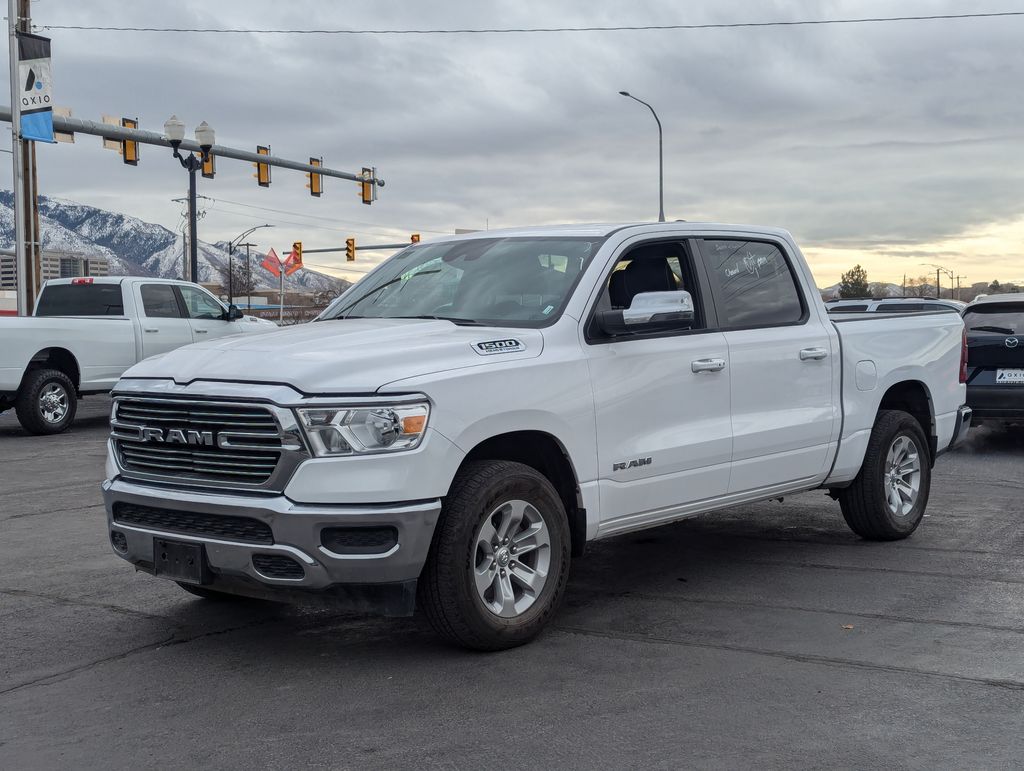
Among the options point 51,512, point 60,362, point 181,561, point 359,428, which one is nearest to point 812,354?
point 359,428

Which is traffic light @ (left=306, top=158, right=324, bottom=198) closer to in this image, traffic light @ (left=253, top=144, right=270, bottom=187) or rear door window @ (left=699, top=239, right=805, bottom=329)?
traffic light @ (left=253, top=144, right=270, bottom=187)

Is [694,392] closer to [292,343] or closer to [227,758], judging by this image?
[292,343]

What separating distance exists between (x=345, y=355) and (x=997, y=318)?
10109mm

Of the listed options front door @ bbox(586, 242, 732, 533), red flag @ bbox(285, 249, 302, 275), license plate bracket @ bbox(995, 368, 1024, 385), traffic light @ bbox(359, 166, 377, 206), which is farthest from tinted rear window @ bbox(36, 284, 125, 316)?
red flag @ bbox(285, 249, 302, 275)

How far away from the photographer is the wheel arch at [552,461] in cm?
550

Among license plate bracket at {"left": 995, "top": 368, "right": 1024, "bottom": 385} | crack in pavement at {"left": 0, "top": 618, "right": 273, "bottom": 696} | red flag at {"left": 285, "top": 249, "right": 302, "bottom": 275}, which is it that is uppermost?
red flag at {"left": 285, "top": 249, "right": 302, "bottom": 275}

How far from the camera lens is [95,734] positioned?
4.38m

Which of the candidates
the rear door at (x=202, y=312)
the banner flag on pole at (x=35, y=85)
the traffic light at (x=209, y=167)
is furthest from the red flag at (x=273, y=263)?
the rear door at (x=202, y=312)

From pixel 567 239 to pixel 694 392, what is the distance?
3.36 ft

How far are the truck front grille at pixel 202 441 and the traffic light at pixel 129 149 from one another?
80.0 ft

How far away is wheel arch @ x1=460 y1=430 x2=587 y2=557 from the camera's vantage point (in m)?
5.50

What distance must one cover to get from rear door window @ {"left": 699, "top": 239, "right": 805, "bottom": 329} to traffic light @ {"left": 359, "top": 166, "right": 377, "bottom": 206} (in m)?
32.0

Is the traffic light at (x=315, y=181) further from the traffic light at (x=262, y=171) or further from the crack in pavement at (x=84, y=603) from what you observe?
the crack in pavement at (x=84, y=603)

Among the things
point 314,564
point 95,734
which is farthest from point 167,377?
point 95,734
